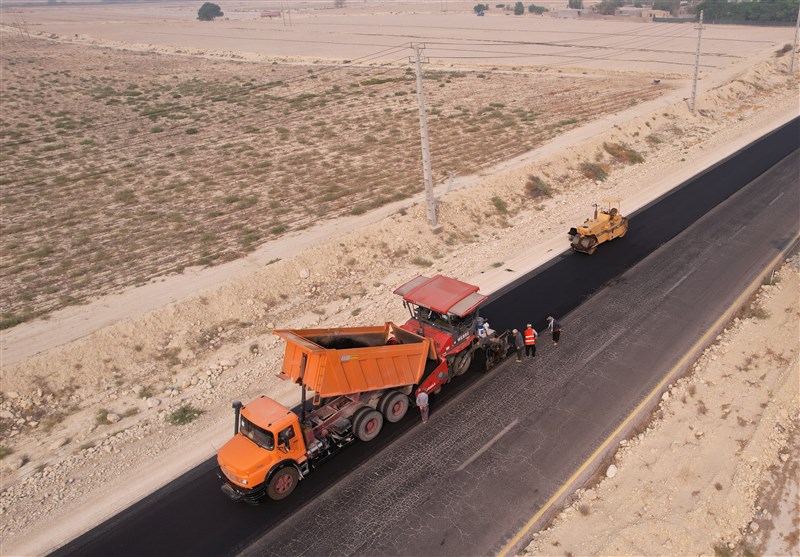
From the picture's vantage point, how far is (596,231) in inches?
1046

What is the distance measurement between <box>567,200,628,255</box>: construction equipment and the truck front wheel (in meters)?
18.1

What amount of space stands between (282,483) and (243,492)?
40.1 inches

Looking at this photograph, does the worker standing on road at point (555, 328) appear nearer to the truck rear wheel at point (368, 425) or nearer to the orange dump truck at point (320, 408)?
the orange dump truck at point (320, 408)

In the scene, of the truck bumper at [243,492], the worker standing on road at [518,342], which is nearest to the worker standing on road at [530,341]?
the worker standing on road at [518,342]

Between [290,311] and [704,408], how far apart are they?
15.7 meters

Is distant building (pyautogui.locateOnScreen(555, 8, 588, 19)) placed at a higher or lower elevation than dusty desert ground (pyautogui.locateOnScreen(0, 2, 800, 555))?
higher

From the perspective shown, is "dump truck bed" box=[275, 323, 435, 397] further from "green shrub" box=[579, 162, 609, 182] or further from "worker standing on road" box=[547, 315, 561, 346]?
"green shrub" box=[579, 162, 609, 182]

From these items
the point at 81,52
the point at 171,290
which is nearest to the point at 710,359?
the point at 171,290

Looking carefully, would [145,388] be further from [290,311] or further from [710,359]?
[710,359]

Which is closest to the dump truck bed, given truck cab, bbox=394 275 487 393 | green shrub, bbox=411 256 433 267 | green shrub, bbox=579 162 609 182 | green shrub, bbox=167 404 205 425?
truck cab, bbox=394 275 487 393

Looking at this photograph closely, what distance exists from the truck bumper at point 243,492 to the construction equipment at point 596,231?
62.2ft

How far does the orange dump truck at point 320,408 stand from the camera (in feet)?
45.6

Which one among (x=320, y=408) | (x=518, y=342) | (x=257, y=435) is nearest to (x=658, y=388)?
(x=518, y=342)

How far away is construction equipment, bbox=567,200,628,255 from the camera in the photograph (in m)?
26.5
